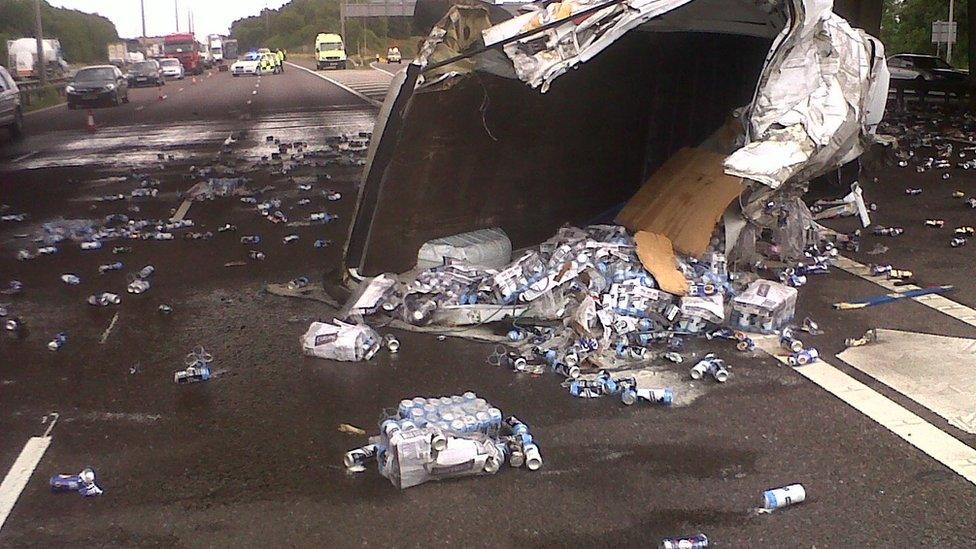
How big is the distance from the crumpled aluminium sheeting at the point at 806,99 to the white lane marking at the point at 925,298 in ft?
3.91

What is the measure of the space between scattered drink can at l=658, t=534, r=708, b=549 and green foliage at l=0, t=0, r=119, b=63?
196 ft

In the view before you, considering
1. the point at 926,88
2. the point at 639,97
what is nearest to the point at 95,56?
the point at 926,88

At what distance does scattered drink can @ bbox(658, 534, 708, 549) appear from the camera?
3.90 meters

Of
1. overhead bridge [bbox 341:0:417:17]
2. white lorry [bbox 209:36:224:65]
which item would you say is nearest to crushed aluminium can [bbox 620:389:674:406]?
overhead bridge [bbox 341:0:417:17]

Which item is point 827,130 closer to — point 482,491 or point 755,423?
point 755,423

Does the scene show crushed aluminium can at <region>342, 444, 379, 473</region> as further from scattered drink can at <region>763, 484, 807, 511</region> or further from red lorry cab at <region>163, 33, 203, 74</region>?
red lorry cab at <region>163, 33, 203, 74</region>

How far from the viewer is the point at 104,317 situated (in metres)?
7.50

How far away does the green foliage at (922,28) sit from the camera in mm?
36906

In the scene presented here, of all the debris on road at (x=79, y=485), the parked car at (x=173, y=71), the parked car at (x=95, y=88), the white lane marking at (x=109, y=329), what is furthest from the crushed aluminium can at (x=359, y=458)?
the parked car at (x=173, y=71)

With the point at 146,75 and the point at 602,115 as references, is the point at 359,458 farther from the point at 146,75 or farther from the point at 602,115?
the point at 146,75

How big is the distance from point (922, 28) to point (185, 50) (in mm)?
50819

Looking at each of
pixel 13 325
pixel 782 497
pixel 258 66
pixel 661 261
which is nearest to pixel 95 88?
pixel 13 325

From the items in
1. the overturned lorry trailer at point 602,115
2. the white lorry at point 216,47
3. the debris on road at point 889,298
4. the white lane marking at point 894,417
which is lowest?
the white lane marking at point 894,417

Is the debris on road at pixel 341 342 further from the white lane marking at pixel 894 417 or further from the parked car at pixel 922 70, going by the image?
the parked car at pixel 922 70
